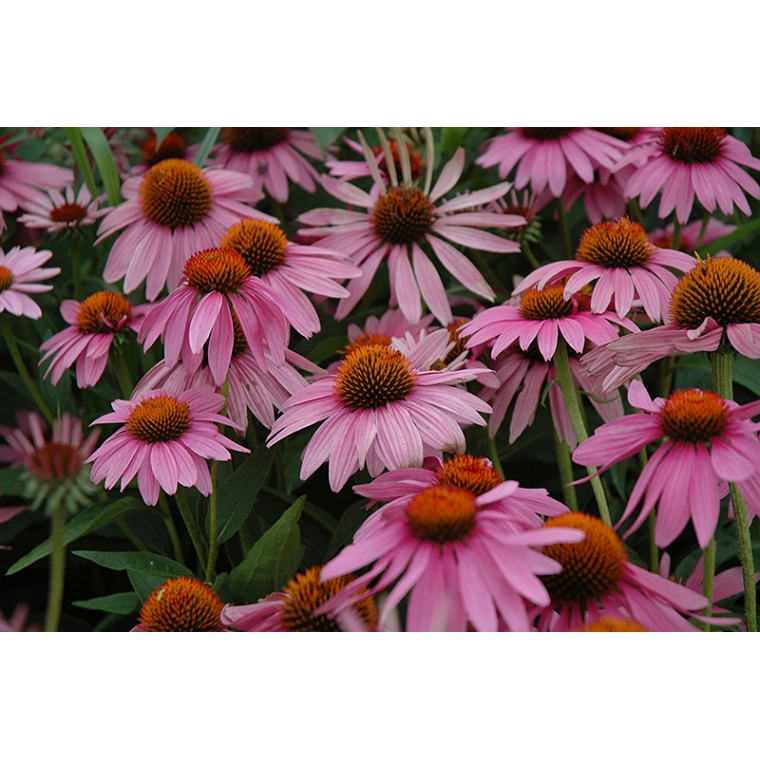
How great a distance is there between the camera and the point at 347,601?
459mm

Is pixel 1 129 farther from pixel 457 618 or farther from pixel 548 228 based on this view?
pixel 457 618

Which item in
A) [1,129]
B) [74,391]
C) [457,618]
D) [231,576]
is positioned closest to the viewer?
[457,618]

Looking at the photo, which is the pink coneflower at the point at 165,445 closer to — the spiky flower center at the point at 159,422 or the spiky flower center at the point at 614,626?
the spiky flower center at the point at 159,422

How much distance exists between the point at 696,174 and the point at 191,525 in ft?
1.78

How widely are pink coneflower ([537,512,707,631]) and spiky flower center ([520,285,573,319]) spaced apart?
0.20 metres

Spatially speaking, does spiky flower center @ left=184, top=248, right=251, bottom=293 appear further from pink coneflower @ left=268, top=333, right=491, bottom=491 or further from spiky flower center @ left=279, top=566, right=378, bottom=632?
spiky flower center @ left=279, top=566, right=378, bottom=632

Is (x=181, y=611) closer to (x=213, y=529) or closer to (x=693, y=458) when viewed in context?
(x=213, y=529)

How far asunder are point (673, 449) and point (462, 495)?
0.13 metres

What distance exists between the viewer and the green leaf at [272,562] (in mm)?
536

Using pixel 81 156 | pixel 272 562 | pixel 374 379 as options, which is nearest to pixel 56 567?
pixel 272 562

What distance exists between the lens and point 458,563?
43 cm

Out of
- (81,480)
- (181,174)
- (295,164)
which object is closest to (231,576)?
(81,480)

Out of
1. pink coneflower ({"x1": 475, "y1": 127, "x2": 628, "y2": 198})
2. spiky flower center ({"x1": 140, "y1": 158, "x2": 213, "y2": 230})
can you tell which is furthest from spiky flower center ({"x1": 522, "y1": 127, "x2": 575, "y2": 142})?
spiky flower center ({"x1": 140, "y1": 158, "x2": 213, "y2": 230})

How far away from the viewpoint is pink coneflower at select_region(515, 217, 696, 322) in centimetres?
61
